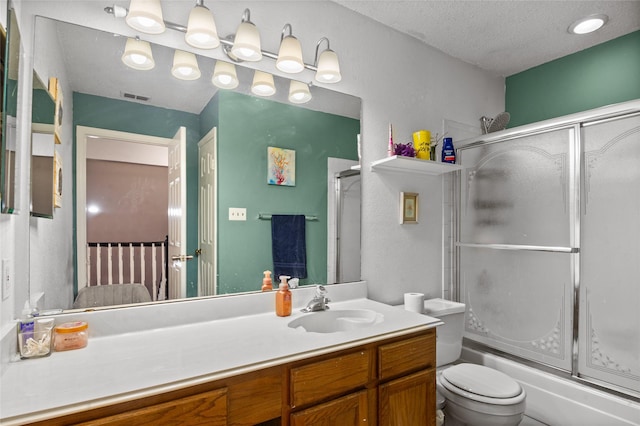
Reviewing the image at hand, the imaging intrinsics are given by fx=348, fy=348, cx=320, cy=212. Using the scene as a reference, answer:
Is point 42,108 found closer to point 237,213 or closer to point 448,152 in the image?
point 237,213

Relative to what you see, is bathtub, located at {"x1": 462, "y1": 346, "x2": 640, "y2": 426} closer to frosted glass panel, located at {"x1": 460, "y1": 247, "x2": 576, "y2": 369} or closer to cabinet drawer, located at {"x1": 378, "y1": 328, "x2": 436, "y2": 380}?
frosted glass panel, located at {"x1": 460, "y1": 247, "x2": 576, "y2": 369}

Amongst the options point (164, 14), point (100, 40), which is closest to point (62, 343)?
point (100, 40)

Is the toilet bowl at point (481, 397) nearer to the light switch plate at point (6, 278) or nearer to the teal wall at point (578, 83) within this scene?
the light switch plate at point (6, 278)

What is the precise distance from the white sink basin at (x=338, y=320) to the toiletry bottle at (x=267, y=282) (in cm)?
24

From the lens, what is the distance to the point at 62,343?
1177 mm

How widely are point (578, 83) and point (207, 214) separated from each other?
9.41 feet

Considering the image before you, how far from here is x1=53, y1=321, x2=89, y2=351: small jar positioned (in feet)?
3.85

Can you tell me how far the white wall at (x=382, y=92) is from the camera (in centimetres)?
157

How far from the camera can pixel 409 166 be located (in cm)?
223

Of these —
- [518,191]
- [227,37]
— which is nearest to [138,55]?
[227,37]

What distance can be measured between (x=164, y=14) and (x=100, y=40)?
29 centimetres

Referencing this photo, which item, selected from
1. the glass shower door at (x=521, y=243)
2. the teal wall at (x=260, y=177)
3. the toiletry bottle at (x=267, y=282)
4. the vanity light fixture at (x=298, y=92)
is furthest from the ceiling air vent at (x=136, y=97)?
the glass shower door at (x=521, y=243)

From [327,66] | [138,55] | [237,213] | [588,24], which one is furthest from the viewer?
[588,24]

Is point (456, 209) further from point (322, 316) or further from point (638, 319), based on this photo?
point (322, 316)
